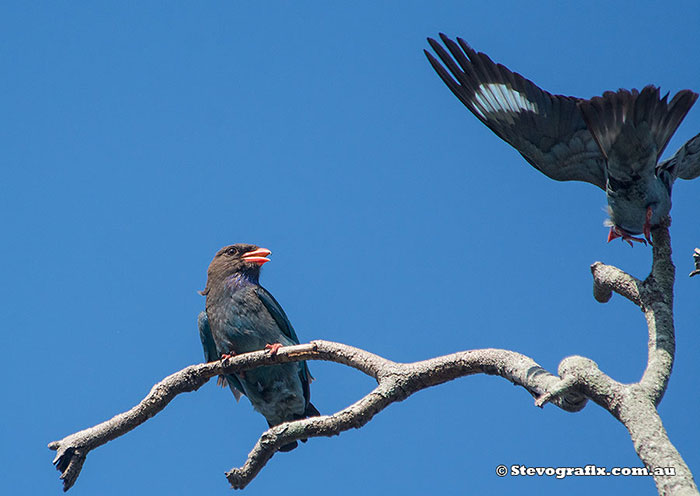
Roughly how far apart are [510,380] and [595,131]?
237 centimetres

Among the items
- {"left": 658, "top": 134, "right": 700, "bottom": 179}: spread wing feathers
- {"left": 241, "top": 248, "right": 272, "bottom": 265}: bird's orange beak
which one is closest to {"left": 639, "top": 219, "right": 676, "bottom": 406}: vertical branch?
{"left": 658, "top": 134, "right": 700, "bottom": 179}: spread wing feathers

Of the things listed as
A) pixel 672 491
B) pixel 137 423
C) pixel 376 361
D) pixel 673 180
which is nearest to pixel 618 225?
pixel 673 180

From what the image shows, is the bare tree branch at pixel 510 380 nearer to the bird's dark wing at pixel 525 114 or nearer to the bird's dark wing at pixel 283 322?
the bird's dark wing at pixel 525 114

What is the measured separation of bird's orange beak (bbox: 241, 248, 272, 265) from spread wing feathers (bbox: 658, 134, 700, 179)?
3384 millimetres

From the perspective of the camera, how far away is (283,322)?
6625 mm

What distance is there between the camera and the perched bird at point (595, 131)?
17.2ft

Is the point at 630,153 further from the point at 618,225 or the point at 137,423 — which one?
the point at 137,423

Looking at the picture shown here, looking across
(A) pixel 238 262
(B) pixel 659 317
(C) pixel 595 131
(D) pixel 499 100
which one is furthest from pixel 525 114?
(A) pixel 238 262

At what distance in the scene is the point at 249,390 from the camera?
638 centimetres

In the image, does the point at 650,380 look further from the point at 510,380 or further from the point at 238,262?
the point at 238,262

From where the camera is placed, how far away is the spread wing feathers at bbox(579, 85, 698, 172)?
5145mm

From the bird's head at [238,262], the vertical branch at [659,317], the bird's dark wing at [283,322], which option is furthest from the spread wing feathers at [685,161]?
the bird's head at [238,262]

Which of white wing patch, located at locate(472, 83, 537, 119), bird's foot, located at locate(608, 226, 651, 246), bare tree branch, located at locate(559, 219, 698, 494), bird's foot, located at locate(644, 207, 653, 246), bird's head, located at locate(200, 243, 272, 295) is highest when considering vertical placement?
white wing patch, located at locate(472, 83, 537, 119)

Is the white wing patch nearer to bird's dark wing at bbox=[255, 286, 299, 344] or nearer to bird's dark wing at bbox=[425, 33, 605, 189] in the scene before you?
bird's dark wing at bbox=[425, 33, 605, 189]
